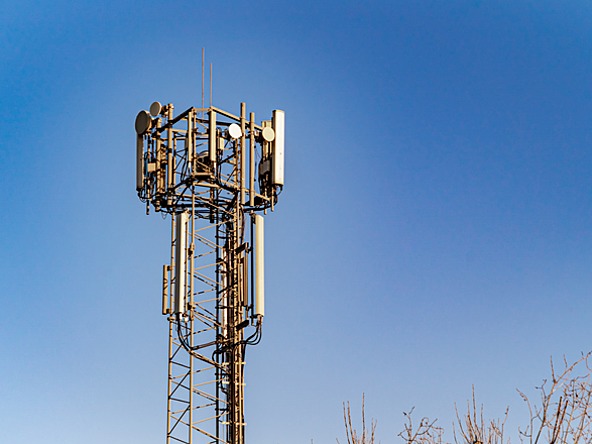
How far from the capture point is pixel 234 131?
25.7 m

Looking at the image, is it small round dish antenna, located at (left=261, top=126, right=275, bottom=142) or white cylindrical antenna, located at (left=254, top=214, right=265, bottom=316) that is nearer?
white cylindrical antenna, located at (left=254, top=214, right=265, bottom=316)

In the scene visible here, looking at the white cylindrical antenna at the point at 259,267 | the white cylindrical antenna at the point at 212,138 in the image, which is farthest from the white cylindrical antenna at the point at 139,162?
the white cylindrical antenna at the point at 259,267

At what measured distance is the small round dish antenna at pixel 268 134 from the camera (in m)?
26.1

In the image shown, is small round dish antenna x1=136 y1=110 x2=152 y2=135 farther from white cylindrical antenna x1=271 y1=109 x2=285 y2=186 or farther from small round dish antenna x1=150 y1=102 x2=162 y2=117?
white cylindrical antenna x1=271 y1=109 x2=285 y2=186

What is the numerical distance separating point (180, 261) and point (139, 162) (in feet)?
9.10

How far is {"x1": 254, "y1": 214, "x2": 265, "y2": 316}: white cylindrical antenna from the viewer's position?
Answer: 25188 mm

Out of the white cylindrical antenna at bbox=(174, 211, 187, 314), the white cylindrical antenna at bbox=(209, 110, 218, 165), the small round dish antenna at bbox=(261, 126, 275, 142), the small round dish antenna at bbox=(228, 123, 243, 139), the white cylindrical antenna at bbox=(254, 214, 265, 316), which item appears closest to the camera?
the white cylindrical antenna at bbox=(174, 211, 187, 314)

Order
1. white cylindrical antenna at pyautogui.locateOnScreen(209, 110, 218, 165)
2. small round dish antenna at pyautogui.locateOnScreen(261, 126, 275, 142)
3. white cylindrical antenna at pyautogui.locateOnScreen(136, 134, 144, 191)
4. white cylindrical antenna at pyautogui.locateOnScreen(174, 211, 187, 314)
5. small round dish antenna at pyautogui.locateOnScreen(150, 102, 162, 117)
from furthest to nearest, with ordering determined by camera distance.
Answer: small round dish antenna at pyautogui.locateOnScreen(261, 126, 275, 142), small round dish antenna at pyautogui.locateOnScreen(150, 102, 162, 117), white cylindrical antenna at pyautogui.locateOnScreen(136, 134, 144, 191), white cylindrical antenna at pyautogui.locateOnScreen(209, 110, 218, 165), white cylindrical antenna at pyautogui.locateOnScreen(174, 211, 187, 314)

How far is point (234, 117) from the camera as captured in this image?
2608 cm

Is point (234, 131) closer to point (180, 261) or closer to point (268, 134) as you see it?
point (268, 134)

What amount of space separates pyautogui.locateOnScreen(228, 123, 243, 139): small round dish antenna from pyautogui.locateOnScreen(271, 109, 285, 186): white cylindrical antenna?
960 millimetres

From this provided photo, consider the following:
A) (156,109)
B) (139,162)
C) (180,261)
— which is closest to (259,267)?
(180,261)

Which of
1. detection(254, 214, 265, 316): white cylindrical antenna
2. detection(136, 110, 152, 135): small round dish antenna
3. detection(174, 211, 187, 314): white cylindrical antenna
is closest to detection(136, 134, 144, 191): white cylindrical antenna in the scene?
detection(136, 110, 152, 135): small round dish antenna

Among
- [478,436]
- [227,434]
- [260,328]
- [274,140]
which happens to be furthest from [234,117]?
[478,436]
